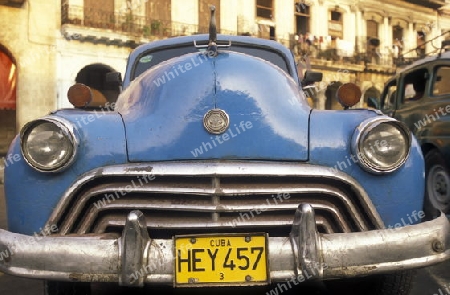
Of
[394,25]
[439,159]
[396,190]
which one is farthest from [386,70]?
[396,190]

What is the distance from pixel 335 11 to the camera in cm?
2116

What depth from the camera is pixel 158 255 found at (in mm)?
1771

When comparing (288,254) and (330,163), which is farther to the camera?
(330,163)

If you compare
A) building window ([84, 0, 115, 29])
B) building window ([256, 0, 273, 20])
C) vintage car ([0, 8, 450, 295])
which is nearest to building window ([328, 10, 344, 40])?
building window ([256, 0, 273, 20])

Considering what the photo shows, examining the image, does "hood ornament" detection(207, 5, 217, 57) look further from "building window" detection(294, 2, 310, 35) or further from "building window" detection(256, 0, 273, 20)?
"building window" detection(294, 2, 310, 35)

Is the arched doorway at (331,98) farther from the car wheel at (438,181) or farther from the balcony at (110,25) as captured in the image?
the car wheel at (438,181)

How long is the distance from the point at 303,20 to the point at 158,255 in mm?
19737

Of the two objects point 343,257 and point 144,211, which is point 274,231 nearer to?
point 343,257

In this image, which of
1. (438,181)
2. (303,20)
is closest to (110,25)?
(303,20)

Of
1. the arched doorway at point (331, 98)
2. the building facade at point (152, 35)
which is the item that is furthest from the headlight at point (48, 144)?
the arched doorway at point (331, 98)

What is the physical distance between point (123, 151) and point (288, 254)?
2.79ft

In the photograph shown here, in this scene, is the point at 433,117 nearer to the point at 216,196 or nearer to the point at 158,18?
the point at 216,196

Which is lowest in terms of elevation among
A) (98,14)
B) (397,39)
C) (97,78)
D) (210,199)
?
(210,199)

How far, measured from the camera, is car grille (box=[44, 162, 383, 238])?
6.23 ft
